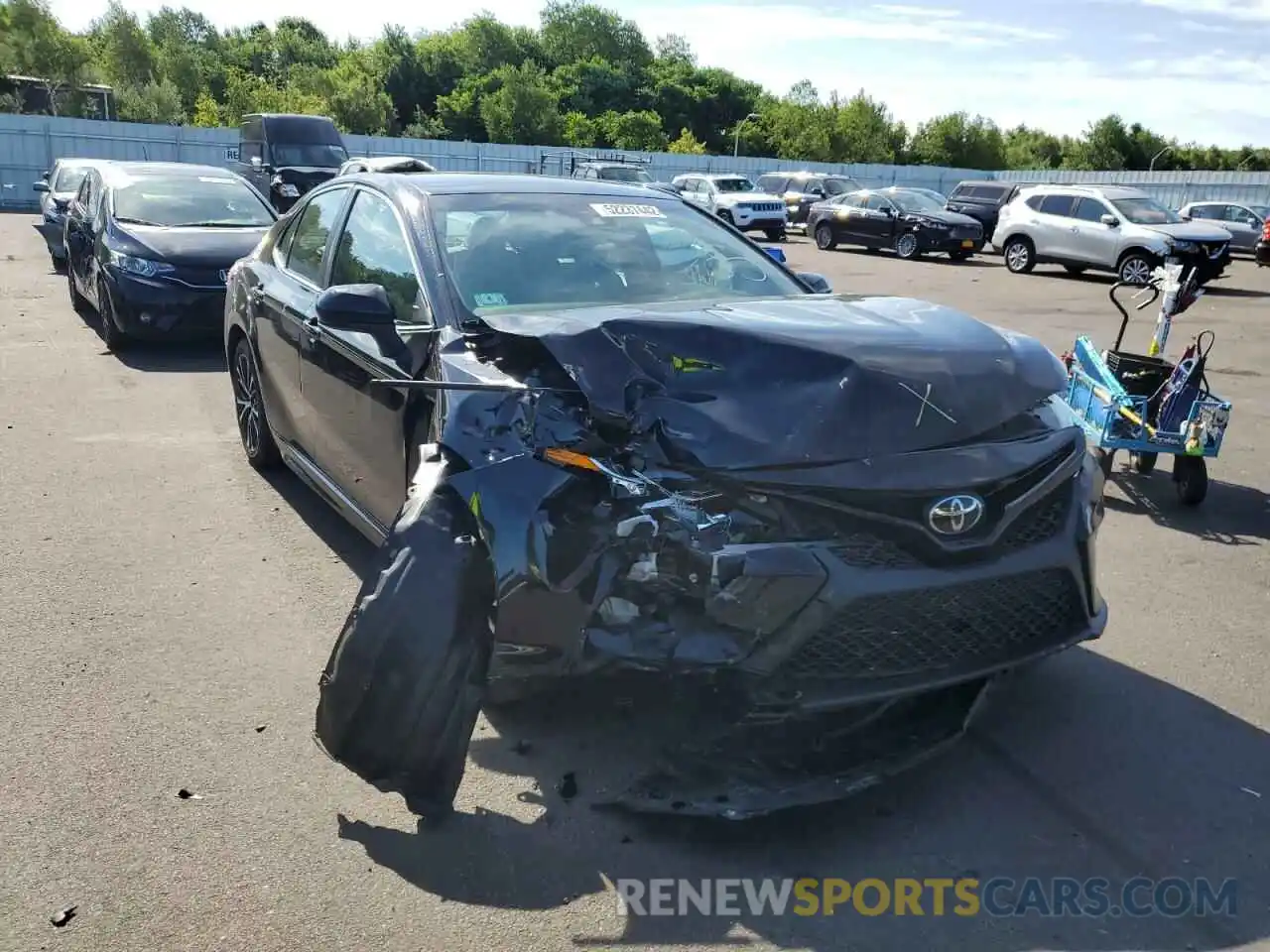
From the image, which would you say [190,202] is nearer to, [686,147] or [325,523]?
[325,523]

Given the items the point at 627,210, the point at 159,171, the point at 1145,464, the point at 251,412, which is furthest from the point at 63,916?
the point at 159,171

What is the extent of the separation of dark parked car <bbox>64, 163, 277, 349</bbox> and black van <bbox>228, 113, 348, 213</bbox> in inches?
406

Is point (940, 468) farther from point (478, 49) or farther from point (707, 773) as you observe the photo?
point (478, 49)

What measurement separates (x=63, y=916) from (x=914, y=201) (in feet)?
78.2

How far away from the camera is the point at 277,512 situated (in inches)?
226

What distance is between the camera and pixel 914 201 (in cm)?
2394

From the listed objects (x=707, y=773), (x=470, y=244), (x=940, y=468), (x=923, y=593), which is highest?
(x=470, y=244)

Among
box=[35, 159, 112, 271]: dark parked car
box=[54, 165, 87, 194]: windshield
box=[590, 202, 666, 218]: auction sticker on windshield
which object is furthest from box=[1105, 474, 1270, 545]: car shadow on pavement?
box=[54, 165, 87, 194]: windshield

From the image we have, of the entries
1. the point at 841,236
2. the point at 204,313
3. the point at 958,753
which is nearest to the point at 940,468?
the point at 958,753

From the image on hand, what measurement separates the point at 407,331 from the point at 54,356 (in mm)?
7725

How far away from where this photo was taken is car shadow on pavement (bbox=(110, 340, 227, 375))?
31.7ft

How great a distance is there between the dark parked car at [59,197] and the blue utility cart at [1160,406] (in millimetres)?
14008

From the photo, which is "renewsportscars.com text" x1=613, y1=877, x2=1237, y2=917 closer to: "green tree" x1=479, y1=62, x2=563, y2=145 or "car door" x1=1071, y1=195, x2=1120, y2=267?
"car door" x1=1071, y1=195, x2=1120, y2=267

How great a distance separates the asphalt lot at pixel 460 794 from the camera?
270cm
